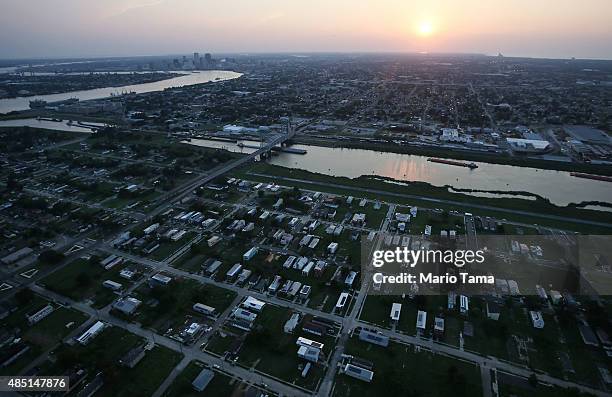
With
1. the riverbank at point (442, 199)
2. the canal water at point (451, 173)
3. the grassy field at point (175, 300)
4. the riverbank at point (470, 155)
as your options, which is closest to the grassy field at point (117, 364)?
the grassy field at point (175, 300)

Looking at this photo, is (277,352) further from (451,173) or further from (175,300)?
(451,173)

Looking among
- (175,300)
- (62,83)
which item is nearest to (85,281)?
(175,300)

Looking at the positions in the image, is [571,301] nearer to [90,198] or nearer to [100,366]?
[100,366]

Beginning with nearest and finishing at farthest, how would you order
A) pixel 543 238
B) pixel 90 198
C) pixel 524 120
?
pixel 543 238
pixel 90 198
pixel 524 120

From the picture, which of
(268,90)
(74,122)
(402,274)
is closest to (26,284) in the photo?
(402,274)

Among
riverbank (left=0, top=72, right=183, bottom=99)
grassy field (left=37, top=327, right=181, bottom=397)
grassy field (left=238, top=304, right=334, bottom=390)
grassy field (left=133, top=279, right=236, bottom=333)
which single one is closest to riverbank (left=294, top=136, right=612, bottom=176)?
grassy field (left=133, top=279, right=236, bottom=333)

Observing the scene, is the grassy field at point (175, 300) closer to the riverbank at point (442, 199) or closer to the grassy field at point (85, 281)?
the grassy field at point (85, 281)

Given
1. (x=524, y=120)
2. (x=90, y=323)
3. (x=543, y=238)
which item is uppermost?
(x=524, y=120)
